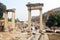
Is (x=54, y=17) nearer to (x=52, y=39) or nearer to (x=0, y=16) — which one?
(x=0, y=16)

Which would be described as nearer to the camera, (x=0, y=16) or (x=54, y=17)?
(x=54, y=17)

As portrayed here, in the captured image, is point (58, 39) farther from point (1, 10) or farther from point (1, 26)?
point (1, 10)

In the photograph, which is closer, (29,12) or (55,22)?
(29,12)

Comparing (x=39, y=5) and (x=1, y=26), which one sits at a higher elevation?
(x=39, y=5)

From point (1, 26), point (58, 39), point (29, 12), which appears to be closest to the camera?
point (58, 39)

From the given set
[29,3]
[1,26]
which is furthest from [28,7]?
[1,26]

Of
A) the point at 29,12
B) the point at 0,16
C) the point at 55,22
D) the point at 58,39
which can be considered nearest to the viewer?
the point at 58,39

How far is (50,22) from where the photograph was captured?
172 feet

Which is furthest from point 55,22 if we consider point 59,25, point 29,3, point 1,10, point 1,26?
point 29,3

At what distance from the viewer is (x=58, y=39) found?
18438 mm

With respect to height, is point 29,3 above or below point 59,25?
above

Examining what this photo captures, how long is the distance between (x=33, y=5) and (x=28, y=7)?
45.0 inches

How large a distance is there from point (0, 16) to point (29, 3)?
31.6 m

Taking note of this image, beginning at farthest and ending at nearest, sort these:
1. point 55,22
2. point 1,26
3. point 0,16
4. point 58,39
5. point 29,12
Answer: point 0,16 < point 55,22 < point 1,26 < point 29,12 < point 58,39
